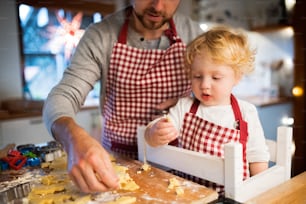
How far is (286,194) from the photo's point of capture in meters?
0.56

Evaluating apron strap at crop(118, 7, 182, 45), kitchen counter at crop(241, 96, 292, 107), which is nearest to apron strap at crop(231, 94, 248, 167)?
Result: apron strap at crop(118, 7, 182, 45)

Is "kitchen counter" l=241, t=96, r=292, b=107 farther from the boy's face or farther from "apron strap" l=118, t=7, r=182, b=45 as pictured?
the boy's face

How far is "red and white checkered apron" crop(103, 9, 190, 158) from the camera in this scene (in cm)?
91

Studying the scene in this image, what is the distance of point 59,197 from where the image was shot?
550mm

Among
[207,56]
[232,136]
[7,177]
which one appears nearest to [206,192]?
[232,136]

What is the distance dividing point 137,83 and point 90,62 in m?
0.15

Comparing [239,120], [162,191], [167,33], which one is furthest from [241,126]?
[167,33]

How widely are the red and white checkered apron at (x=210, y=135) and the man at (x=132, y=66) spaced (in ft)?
0.41

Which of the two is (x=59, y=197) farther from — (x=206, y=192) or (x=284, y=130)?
(x=284, y=130)

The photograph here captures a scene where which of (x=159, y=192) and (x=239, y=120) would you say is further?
(x=239, y=120)

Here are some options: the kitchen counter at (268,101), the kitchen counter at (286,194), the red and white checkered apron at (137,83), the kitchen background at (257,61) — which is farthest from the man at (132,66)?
the kitchen counter at (268,101)

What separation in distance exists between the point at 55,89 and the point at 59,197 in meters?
0.32

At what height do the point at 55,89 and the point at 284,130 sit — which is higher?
the point at 55,89

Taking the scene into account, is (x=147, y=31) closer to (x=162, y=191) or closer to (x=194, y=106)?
(x=194, y=106)
